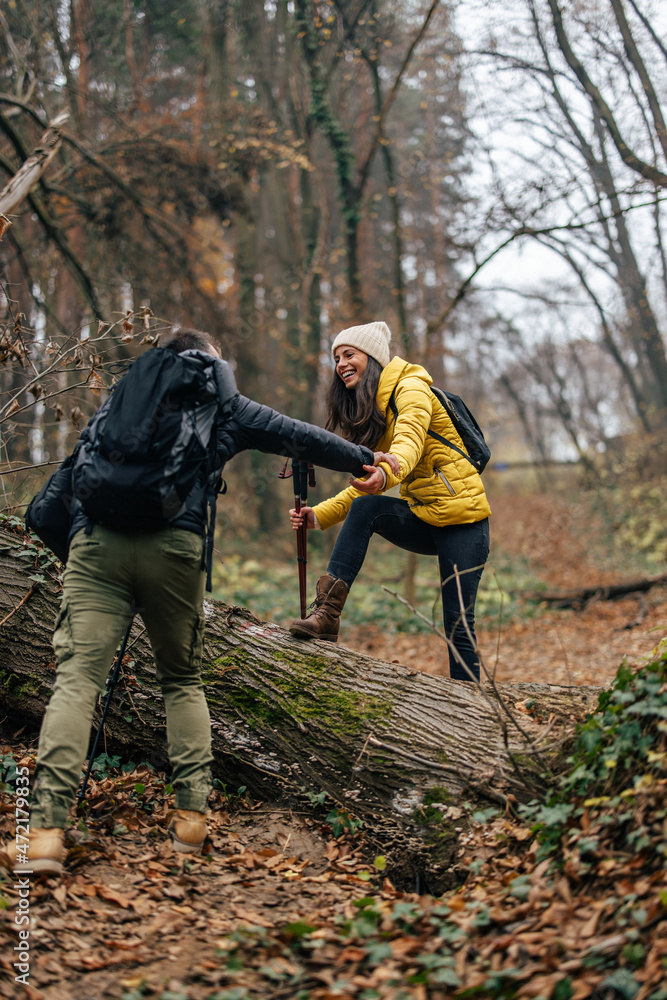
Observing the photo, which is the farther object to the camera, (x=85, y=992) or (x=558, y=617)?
(x=558, y=617)

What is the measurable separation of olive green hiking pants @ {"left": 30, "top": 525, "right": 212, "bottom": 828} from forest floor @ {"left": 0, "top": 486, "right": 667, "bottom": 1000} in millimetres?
337

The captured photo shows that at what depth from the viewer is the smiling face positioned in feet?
13.0

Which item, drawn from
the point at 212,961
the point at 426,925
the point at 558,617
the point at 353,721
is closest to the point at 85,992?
the point at 212,961

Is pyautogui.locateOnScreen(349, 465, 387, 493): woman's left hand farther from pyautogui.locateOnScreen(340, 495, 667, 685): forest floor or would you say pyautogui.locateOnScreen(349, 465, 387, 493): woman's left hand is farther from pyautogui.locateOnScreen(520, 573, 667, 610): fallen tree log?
pyautogui.locateOnScreen(520, 573, 667, 610): fallen tree log

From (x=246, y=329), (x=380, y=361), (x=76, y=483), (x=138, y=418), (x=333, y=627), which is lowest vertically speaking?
(x=333, y=627)

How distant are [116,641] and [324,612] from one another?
124 cm

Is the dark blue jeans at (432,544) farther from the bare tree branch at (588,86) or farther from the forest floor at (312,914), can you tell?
the bare tree branch at (588,86)

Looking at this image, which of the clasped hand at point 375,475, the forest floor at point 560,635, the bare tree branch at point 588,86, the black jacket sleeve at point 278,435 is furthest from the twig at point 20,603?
the bare tree branch at point 588,86

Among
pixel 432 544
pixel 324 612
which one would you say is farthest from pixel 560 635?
pixel 324 612

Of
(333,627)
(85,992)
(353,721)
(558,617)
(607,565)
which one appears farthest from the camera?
(607,565)

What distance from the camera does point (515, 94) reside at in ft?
34.5

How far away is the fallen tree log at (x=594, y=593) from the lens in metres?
10.0

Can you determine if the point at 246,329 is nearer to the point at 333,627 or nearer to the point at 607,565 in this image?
the point at 607,565

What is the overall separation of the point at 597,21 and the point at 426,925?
10.5m
